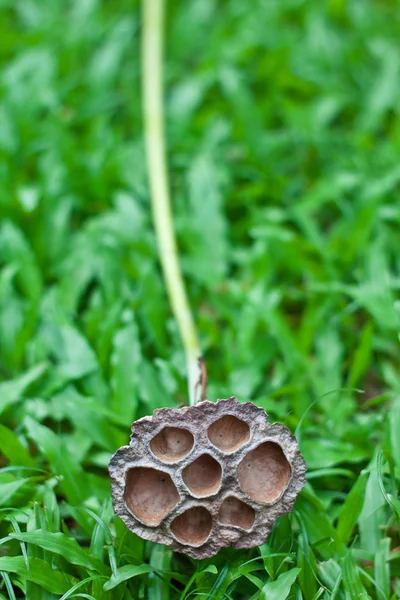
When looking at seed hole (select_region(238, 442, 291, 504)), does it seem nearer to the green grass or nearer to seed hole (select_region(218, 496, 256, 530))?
seed hole (select_region(218, 496, 256, 530))

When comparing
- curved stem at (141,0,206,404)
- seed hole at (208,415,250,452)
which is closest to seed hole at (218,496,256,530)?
seed hole at (208,415,250,452)

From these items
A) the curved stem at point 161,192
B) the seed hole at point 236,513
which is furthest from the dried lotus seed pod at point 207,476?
the curved stem at point 161,192

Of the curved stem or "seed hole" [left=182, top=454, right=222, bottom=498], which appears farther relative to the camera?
the curved stem

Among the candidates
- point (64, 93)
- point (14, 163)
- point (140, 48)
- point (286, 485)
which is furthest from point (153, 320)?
point (140, 48)

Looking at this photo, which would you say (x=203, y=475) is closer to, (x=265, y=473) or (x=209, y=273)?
(x=265, y=473)

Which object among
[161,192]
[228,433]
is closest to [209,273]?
[161,192]

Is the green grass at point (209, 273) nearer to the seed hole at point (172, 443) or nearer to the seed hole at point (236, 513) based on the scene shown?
the seed hole at point (236, 513)
